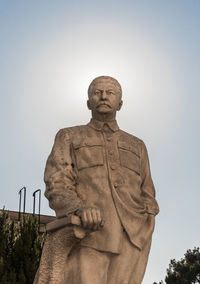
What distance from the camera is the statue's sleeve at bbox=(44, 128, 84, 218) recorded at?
22.7ft

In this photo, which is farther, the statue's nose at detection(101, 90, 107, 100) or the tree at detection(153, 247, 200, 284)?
the tree at detection(153, 247, 200, 284)

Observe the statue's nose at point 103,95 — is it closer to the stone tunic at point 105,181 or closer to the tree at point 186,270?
the stone tunic at point 105,181

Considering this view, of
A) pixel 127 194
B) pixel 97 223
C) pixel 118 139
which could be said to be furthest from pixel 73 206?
pixel 118 139

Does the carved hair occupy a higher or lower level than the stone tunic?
higher

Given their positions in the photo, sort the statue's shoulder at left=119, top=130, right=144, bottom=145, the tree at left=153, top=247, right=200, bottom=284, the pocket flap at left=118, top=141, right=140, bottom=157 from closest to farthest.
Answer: the pocket flap at left=118, top=141, right=140, bottom=157 < the statue's shoulder at left=119, top=130, right=144, bottom=145 < the tree at left=153, top=247, right=200, bottom=284

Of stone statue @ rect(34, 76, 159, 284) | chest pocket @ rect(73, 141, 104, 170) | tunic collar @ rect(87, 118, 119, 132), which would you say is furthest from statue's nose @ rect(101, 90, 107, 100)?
chest pocket @ rect(73, 141, 104, 170)

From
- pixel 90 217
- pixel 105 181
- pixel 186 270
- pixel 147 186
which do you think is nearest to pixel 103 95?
pixel 105 181

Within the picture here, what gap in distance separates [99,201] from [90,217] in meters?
0.55

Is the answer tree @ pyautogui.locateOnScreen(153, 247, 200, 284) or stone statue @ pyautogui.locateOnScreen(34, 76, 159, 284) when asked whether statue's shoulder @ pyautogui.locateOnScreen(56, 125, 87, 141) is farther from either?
tree @ pyautogui.locateOnScreen(153, 247, 200, 284)

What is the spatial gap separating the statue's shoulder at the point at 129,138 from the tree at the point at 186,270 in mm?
26653

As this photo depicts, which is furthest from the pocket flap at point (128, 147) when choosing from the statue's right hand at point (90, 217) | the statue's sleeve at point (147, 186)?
the statue's right hand at point (90, 217)

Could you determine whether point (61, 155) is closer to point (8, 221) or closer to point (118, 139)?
point (118, 139)

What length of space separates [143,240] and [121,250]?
0.35 m

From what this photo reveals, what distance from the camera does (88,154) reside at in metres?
7.46
